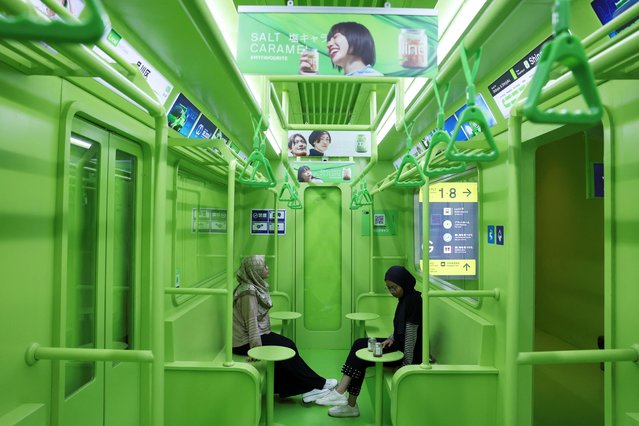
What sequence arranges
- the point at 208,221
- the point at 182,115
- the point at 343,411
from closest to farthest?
the point at 182,115
the point at 343,411
the point at 208,221

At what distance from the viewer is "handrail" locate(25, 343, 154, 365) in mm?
1602

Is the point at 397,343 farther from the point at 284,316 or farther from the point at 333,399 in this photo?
the point at 284,316

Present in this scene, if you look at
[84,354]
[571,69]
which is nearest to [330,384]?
[84,354]

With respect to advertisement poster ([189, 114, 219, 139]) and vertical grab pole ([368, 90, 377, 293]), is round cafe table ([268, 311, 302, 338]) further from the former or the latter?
advertisement poster ([189, 114, 219, 139])

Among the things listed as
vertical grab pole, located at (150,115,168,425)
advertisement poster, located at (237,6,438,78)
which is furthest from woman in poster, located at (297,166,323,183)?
vertical grab pole, located at (150,115,168,425)

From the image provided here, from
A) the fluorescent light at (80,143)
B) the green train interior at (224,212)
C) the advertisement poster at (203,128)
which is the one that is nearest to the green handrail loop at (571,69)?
the green train interior at (224,212)

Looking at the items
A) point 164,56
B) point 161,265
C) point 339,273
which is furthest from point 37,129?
point 339,273

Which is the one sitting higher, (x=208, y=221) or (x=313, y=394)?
(x=208, y=221)

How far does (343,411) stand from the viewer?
4.12 m

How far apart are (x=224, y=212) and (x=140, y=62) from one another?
2.89 metres

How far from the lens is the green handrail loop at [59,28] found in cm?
76

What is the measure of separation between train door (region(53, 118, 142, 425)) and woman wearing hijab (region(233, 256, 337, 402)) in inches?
54.1

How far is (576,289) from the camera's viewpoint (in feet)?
19.4

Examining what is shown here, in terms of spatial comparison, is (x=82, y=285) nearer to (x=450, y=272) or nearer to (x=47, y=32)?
(x=47, y=32)
